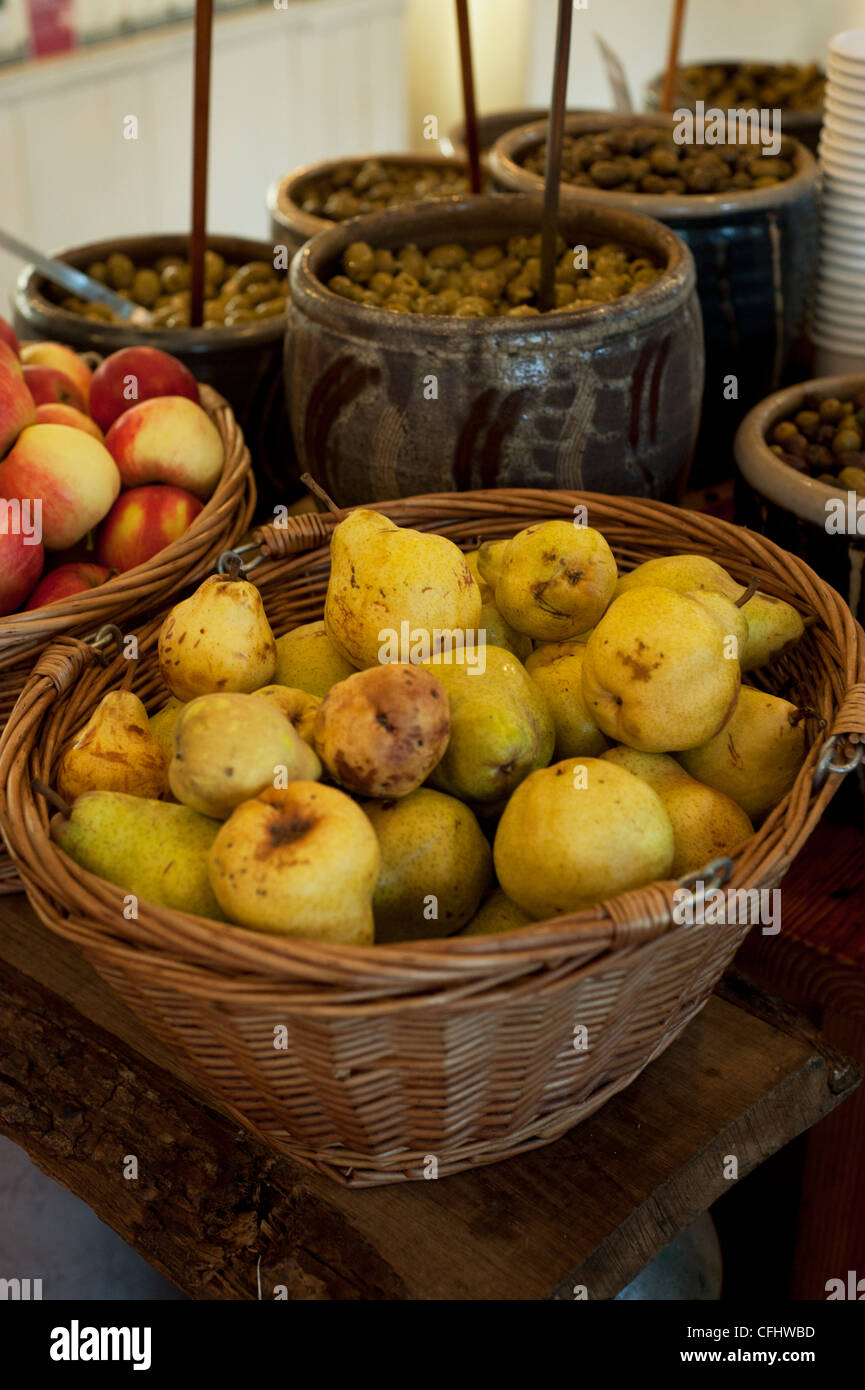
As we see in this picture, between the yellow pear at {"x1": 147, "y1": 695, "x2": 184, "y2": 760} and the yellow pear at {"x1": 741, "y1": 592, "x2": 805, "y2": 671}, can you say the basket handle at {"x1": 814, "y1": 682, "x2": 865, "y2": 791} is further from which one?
the yellow pear at {"x1": 147, "y1": 695, "x2": 184, "y2": 760}

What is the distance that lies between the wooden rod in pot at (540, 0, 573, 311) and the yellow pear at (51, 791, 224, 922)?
538 millimetres

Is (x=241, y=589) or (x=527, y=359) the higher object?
(x=527, y=359)

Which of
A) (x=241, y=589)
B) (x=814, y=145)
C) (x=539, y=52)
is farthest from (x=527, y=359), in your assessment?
(x=539, y=52)

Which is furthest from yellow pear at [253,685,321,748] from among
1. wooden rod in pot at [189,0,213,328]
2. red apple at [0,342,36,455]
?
wooden rod in pot at [189,0,213,328]

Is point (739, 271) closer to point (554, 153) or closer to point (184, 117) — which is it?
point (554, 153)

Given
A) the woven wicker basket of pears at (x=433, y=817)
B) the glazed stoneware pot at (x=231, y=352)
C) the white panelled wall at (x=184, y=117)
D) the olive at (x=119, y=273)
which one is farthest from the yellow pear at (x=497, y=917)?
the white panelled wall at (x=184, y=117)

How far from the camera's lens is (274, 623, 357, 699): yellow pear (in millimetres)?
753

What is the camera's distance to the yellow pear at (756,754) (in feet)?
2.27

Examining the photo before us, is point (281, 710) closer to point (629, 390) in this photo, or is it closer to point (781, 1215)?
point (629, 390)

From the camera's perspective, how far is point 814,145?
1584mm

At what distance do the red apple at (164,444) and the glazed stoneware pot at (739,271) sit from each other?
402 millimetres

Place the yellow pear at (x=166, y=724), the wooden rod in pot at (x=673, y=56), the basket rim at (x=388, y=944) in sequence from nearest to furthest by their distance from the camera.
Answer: the basket rim at (x=388, y=944) → the yellow pear at (x=166, y=724) → the wooden rod in pot at (x=673, y=56)

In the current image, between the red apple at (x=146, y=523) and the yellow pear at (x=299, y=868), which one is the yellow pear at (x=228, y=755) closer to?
the yellow pear at (x=299, y=868)
